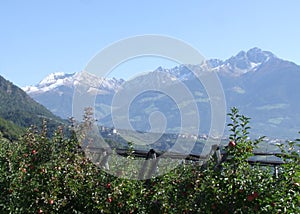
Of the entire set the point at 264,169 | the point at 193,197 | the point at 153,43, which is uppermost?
the point at 153,43

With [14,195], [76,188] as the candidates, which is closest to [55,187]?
[76,188]

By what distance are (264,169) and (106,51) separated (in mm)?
3405

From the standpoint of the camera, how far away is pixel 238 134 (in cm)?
468

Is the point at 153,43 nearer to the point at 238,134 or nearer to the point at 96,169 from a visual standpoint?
the point at 96,169

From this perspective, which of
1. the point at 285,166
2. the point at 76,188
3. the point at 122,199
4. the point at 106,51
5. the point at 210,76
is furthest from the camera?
the point at 106,51

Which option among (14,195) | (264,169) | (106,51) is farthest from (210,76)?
(14,195)

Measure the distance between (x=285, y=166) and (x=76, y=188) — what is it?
9.95ft

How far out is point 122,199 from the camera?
555cm

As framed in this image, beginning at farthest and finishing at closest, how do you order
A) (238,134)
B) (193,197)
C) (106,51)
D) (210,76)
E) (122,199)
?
(106,51) < (210,76) < (122,199) < (193,197) < (238,134)

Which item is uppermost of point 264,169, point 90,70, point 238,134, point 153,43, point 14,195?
point 153,43

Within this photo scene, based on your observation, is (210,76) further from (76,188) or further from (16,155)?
(16,155)

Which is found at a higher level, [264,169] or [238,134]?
[238,134]

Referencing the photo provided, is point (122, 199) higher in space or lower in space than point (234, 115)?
lower

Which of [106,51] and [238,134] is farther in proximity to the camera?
[106,51]
